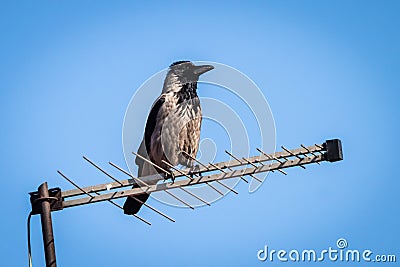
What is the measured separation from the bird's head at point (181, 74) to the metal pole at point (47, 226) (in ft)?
13.4

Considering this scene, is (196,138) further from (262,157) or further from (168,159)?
(262,157)

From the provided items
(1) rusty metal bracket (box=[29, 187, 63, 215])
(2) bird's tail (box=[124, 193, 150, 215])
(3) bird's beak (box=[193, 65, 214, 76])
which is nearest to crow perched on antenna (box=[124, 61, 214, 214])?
(3) bird's beak (box=[193, 65, 214, 76])

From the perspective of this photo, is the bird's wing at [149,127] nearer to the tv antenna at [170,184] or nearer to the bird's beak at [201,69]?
the bird's beak at [201,69]

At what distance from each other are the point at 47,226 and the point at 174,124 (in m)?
3.86

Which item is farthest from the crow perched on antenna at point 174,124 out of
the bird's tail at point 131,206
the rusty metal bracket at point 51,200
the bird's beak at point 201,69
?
the rusty metal bracket at point 51,200

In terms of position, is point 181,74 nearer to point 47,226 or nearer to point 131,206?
point 131,206

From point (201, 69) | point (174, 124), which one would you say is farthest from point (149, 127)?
point (201, 69)

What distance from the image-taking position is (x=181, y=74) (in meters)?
9.43

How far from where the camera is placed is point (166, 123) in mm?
8922

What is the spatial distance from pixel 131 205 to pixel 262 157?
186 cm

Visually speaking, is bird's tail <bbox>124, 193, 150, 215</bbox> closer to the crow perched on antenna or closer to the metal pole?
the crow perched on antenna

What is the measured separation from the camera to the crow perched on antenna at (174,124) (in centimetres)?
879

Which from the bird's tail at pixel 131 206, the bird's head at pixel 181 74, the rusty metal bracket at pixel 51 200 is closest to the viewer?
the rusty metal bracket at pixel 51 200

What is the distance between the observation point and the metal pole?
200 inches
